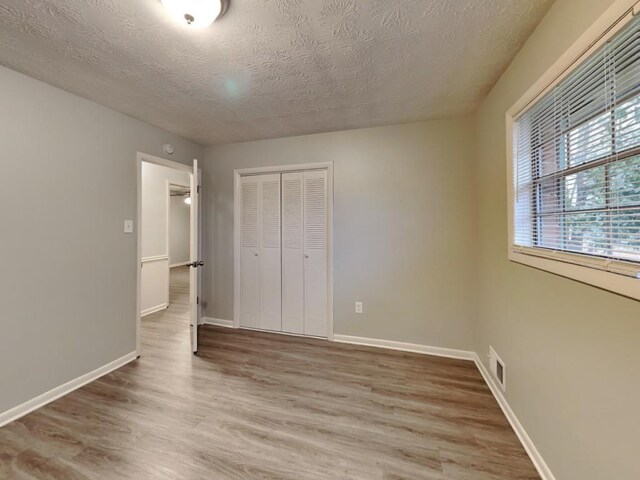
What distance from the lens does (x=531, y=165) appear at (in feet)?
5.10

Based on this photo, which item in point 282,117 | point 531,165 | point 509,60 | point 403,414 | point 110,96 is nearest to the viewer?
point 531,165

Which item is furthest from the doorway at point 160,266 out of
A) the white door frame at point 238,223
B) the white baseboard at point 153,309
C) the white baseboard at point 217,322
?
the white door frame at point 238,223

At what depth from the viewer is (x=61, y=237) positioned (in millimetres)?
2090

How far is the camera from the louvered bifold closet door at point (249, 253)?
3.40 meters

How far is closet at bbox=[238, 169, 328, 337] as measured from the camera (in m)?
3.14

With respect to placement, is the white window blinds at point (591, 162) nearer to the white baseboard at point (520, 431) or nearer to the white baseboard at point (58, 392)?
the white baseboard at point (520, 431)

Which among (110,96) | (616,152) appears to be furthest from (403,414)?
(110,96)

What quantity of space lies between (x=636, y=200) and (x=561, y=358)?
80cm

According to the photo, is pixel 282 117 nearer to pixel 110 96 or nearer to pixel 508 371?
pixel 110 96

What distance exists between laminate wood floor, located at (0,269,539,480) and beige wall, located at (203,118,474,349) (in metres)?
0.44

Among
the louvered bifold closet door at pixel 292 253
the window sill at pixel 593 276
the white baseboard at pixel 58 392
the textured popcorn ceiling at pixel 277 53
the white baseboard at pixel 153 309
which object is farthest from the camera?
the white baseboard at pixel 153 309

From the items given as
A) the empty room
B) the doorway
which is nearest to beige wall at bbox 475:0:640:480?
the empty room

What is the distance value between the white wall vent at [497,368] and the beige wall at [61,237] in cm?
334

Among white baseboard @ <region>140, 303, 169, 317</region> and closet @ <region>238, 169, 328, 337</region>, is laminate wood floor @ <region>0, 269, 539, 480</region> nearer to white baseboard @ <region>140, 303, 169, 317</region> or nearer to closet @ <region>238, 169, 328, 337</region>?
closet @ <region>238, 169, 328, 337</region>
